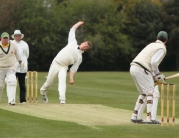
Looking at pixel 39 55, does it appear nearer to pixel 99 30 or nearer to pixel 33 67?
pixel 33 67

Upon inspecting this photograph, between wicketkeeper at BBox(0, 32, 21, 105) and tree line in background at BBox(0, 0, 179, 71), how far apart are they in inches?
1717

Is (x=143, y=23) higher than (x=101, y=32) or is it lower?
higher

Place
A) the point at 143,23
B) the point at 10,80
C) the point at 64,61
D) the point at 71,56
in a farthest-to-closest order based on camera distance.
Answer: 1. the point at 143,23
2. the point at 64,61
3. the point at 71,56
4. the point at 10,80

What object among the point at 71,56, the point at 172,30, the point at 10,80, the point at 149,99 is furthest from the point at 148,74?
the point at 172,30

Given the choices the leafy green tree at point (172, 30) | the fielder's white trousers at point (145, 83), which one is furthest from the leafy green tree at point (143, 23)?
the fielder's white trousers at point (145, 83)

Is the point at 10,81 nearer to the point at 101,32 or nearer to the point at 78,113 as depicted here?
the point at 78,113

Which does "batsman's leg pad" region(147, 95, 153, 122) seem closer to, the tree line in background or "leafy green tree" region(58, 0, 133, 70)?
the tree line in background

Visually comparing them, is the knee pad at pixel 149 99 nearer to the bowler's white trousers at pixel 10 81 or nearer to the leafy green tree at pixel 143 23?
the bowler's white trousers at pixel 10 81

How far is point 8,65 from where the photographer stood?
1670cm

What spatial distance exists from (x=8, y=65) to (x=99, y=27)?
48599 mm

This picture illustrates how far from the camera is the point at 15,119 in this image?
13180mm

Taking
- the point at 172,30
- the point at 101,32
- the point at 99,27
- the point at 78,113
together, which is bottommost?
the point at 78,113

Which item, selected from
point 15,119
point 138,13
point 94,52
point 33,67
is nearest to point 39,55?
point 33,67

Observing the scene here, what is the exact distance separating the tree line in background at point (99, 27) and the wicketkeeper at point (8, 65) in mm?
43622
